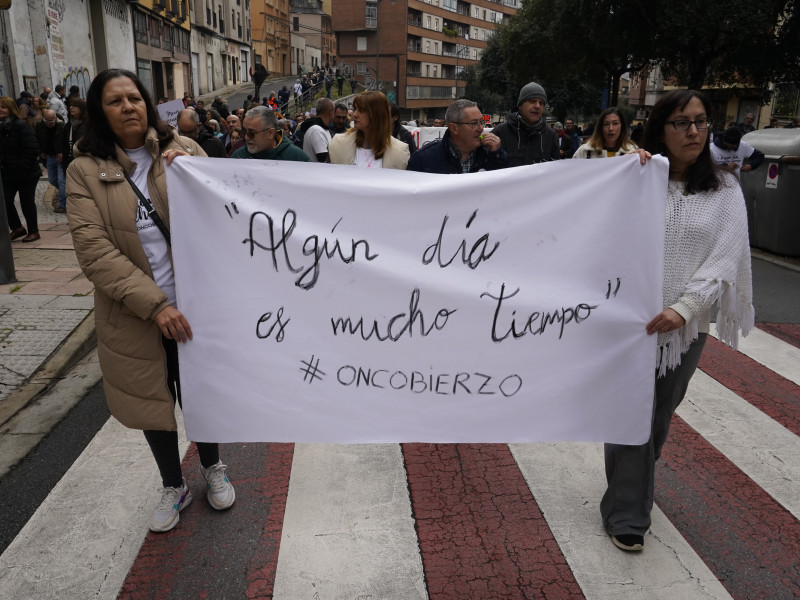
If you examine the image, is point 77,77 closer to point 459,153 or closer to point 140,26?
point 140,26

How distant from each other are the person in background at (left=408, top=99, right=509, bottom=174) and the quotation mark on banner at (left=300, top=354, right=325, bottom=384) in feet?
5.66

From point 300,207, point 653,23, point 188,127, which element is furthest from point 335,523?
point 653,23

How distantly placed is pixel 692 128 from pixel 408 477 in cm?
213

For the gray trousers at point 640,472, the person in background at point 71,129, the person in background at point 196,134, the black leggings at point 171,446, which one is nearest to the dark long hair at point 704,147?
the gray trousers at point 640,472

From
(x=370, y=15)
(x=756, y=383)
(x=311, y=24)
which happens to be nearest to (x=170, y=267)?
(x=756, y=383)

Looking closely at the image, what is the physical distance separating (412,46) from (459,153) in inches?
3096

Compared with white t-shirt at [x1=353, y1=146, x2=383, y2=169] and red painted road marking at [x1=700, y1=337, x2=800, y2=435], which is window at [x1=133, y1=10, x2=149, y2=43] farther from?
red painted road marking at [x1=700, y1=337, x2=800, y2=435]

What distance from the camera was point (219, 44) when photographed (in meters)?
49.9

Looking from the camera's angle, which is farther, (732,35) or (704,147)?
(732,35)

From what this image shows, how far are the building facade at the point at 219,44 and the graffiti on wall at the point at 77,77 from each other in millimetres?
19879

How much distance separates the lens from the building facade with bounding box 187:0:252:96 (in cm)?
4419

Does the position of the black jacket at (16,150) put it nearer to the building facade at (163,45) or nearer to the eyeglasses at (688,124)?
the eyeglasses at (688,124)

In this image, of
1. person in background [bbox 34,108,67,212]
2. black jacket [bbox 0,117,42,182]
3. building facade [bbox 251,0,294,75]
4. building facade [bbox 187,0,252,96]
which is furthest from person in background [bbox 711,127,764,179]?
building facade [bbox 251,0,294,75]

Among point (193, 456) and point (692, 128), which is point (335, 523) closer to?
point (193, 456)
